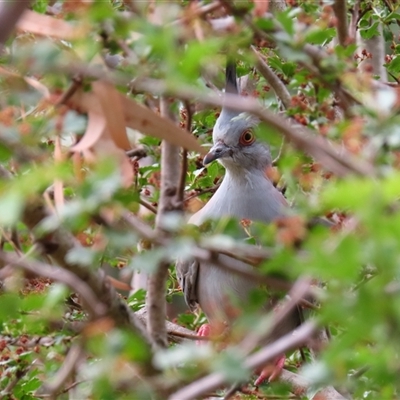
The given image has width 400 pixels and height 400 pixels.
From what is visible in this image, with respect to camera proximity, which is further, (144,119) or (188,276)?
(188,276)

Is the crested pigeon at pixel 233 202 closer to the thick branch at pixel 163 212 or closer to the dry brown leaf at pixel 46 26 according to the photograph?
the thick branch at pixel 163 212

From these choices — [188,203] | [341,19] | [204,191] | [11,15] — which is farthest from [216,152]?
[11,15]

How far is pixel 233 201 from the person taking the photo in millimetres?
3518

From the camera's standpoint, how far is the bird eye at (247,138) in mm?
3617

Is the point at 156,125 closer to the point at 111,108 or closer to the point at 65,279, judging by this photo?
the point at 111,108

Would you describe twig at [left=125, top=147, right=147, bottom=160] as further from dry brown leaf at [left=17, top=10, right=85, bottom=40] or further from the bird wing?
the bird wing

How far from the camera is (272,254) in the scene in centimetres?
133

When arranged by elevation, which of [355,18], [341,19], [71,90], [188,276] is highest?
[71,90]

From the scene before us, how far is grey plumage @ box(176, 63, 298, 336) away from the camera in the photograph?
133 inches

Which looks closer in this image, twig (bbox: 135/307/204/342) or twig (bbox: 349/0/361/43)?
twig (bbox: 135/307/204/342)

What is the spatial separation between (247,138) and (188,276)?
722 millimetres

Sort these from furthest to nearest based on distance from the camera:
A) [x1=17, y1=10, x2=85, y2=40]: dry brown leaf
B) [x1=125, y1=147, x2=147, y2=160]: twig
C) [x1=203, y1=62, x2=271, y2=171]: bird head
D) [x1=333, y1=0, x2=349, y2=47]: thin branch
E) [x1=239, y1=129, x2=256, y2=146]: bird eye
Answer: [x1=239, y1=129, x2=256, y2=146]: bird eye
[x1=203, y1=62, x2=271, y2=171]: bird head
[x1=333, y1=0, x2=349, y2=47]: thin branch
[x1=125, y1=147, x2=147, y2=160]: twig
[x1=17, y1=10, x2=85, y2=40]: dry brown leaf

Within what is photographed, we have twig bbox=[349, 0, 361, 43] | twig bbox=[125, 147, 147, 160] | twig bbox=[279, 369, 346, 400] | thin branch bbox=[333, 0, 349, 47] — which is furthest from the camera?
twig bbox=[349, 0, 361, 43]

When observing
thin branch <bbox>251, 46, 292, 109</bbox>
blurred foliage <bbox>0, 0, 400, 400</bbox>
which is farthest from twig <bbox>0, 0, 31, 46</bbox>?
thin branch <bbox>251, 46, 292, 109</bbox>
